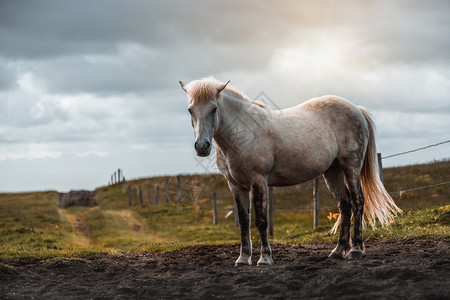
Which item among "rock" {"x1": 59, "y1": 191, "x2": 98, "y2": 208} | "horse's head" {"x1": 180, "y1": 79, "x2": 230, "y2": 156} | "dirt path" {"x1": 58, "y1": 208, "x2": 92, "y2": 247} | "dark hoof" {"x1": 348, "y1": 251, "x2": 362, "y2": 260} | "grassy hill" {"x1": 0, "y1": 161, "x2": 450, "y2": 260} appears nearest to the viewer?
"horse's head" {"x1": 180, "y1": 79, "x2": 230, "y2": 156}

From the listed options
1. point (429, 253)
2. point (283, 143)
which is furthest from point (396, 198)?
point (283, 143)

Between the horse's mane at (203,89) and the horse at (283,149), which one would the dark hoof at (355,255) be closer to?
the horse at (283,149)

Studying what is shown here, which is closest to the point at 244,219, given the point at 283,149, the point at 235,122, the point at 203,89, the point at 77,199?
the point at 283,149

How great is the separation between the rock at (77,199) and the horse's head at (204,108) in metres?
29.3

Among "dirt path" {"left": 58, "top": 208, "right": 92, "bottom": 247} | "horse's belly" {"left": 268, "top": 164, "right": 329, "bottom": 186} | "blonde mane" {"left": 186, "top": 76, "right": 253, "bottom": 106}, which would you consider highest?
"blonde mane" {"left": 186, "top": 76, "right": 253, "bottom": 106}

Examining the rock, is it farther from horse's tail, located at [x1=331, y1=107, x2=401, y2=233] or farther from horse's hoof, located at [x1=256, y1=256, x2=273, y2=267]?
horse's hoof, located at [x1=256, y1=256, x2=273, y2=267]

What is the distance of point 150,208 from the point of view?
26281 mm

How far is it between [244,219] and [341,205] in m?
1.94

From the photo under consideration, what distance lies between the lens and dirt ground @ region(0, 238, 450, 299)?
5398 mm

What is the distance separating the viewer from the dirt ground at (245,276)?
5.40m

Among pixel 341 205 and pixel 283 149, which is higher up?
pixel 283 149

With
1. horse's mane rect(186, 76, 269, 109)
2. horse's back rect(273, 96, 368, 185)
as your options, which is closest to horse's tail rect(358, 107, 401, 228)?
horse's back rect(273, 96, 368, 185)

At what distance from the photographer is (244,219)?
7691 millimetres

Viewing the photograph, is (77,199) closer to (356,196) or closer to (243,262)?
(243,262)
